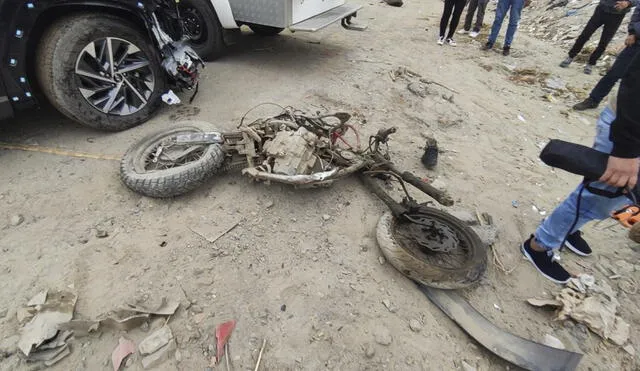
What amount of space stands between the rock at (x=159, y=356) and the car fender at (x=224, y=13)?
14.4ft

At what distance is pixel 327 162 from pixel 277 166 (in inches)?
20.1

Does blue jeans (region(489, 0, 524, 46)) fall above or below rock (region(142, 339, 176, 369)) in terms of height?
above

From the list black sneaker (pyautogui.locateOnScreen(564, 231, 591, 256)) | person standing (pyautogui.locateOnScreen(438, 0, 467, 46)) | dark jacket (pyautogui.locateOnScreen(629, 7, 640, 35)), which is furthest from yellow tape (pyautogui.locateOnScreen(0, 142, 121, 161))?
person standing (pyautogui.locateOnScreen(438, 0, 467, 46))

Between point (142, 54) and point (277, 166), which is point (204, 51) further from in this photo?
point (277, 166)

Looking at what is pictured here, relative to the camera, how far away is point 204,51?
500 cm

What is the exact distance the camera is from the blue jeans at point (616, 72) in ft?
15.6

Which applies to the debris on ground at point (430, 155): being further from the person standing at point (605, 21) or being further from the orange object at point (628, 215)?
the person standing at point (605, 21)

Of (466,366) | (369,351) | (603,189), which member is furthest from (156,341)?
(603,189)

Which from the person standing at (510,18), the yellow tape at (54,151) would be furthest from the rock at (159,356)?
the person standing at (510,18)

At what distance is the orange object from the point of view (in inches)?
108

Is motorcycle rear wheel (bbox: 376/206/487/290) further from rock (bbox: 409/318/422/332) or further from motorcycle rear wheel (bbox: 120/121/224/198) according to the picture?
motorcycle rear wheel (bbox: 120/121/224/198)

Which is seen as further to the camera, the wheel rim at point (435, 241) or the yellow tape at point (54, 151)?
the yellow tape at point (54, 151)

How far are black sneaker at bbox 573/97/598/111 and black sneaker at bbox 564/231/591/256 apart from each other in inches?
145

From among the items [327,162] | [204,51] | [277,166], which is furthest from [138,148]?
[204,51]
